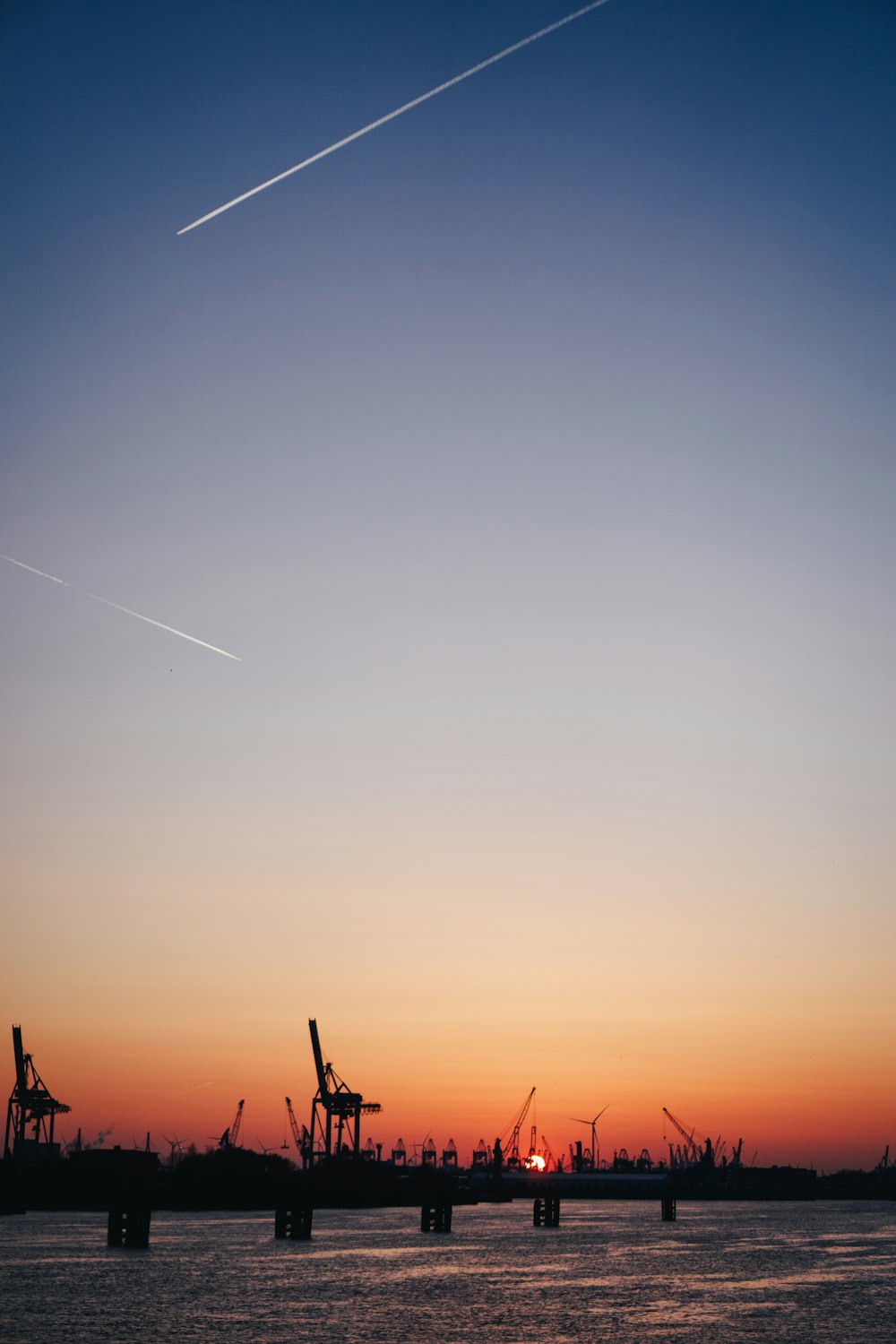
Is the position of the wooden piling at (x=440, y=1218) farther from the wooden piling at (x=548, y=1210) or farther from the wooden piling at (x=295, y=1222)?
the wooden piling at (x=548, y=1210)

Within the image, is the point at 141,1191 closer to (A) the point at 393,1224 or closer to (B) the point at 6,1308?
(B) the point at 6,1308

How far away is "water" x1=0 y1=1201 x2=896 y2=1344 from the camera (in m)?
64.9

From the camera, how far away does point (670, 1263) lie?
365 ft

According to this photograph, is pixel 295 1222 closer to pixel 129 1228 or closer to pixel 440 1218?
pixel 440 1218

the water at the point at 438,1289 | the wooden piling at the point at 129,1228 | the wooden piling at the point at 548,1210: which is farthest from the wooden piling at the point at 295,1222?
the wooden piling at the point at 548,1210

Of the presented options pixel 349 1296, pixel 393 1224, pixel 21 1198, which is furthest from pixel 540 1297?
pixel 21 1198

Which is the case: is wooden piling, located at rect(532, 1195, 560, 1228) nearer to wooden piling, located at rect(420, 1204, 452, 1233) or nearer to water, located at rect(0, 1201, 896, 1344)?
water, located at rect(0, 1201, 896, 1344)

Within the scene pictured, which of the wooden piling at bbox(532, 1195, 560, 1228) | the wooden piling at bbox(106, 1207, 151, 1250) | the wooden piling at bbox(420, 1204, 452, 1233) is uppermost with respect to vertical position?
the wooden piling at bbox(106, 1207, 151, 1250)

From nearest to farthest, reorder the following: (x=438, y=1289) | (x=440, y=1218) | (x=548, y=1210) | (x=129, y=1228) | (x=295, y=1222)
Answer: (x=438, y=1289) < (x=129, y=1228) < (x=295, y=1222) < (x=440, y=1218) < (x=548, y=1210)

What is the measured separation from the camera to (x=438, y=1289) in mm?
85562

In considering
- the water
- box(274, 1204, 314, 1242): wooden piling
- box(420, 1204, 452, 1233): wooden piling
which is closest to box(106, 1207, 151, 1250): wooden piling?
the water

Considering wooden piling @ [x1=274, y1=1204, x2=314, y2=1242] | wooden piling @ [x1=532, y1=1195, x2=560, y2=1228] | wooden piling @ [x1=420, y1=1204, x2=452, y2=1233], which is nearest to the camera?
wooden piling @ [x1=274, y1=1204, x2=314, y2=1242]

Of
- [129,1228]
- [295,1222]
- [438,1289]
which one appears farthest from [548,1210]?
[438,1289]

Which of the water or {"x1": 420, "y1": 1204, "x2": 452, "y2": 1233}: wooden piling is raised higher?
the water
